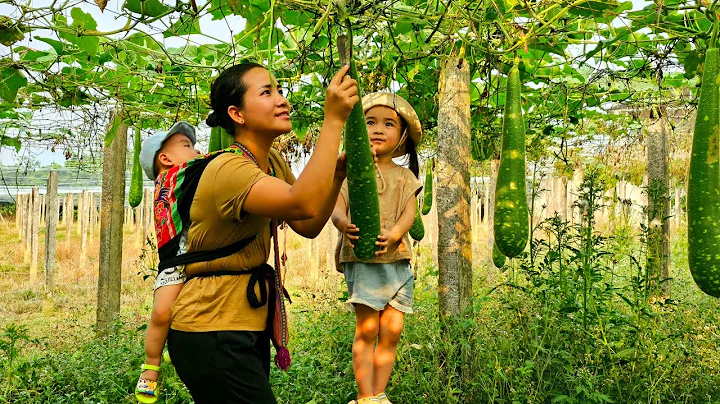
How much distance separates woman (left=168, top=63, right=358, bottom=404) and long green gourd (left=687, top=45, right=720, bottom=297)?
109 centimetres

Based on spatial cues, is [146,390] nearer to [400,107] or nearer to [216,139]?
[216,139]

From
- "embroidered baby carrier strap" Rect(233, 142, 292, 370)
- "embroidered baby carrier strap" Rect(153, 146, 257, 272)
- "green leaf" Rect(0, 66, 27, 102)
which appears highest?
"green leaf" Rect(0, 66, 27, 102)

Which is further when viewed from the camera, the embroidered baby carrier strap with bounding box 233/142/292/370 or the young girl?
the young girl

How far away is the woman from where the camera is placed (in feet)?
5.57

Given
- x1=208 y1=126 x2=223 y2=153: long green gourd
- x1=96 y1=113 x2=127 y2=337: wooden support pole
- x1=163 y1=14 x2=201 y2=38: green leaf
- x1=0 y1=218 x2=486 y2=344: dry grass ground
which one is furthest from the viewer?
x1=0 y1=218 x2=486 y2=344: dry grass ground

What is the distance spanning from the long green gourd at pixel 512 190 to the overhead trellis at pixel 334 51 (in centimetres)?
29

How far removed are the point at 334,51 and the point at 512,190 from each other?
253 centimetres

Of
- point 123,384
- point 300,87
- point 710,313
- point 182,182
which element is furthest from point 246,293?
point 710,313

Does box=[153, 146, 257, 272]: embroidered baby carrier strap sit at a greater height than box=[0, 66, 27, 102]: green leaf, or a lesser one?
lesser

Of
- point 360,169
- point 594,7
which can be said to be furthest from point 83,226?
point 360,169

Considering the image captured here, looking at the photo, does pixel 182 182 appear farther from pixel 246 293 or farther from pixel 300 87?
pixel 300 87

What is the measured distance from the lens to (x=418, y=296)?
22.6 feet

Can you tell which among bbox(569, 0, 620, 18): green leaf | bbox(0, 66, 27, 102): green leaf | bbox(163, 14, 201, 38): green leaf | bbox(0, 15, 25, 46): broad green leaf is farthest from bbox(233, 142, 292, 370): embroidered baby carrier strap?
bbox(0, 66, 27, 102): green leaf

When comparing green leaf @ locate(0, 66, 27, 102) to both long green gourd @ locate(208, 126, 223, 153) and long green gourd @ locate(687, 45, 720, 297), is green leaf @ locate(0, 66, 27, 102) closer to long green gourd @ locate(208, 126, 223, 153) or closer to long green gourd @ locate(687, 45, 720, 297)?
long green gourd @ locate(208, 126, 223, 153)
